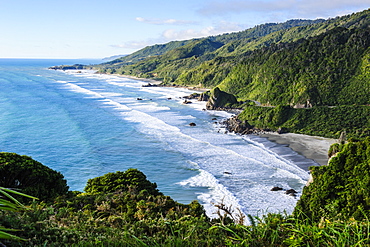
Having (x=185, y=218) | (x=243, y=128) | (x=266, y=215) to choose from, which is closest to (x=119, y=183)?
(x=266, y=215)

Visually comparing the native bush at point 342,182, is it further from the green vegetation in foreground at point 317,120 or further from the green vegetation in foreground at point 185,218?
the green vegetation in foreground at point 317,120

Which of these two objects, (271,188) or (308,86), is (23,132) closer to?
(271,188)

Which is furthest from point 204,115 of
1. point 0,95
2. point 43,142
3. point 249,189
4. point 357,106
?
point 0,95

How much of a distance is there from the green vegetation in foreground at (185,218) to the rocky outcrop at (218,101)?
69.4 m

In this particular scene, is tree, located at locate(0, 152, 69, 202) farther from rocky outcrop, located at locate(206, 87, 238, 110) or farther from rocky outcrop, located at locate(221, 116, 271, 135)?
rocky outcrop, located at locate(206, 87, 238, 110)

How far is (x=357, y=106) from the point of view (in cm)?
6769

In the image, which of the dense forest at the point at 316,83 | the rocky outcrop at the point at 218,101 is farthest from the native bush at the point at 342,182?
the rocky outcrop at the point at 218,101

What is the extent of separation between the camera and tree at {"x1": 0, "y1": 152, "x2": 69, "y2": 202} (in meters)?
18.3

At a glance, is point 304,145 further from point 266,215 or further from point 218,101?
point 218,101

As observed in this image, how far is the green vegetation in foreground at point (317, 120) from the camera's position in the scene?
61094 mm

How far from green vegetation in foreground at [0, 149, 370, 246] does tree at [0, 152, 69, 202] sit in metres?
0.29

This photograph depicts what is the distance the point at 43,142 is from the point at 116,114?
26.7 meters

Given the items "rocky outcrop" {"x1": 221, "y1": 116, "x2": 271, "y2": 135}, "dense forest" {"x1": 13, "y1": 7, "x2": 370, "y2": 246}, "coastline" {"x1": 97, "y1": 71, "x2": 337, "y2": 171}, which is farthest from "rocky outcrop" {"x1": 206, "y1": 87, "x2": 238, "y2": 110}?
"coastline" {"x1": 97, "y1": 71, "x2": 337, "y2": 171}

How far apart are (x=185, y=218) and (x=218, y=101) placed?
3408 inches
